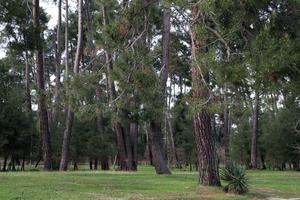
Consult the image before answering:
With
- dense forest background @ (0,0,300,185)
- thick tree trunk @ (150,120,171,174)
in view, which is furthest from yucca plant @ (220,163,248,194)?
thick tree trunk @ (150,120,171,174)

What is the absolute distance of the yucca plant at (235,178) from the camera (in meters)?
17.5

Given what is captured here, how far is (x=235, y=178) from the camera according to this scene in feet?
57.5

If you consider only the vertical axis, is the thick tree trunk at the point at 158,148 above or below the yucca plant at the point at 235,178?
above

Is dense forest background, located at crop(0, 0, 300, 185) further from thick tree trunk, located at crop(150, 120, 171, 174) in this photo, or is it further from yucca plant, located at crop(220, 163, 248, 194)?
yucca plant, located at crop(220, 163, 248, 194)

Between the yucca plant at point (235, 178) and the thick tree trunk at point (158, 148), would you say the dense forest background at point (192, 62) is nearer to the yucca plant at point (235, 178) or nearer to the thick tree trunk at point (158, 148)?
the thick tree trunk at point (158, 148)

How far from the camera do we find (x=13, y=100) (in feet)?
134

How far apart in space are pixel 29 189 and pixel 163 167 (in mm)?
14043

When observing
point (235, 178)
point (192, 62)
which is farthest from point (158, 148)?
point (192, 62)

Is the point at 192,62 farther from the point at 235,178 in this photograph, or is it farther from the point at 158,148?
the point at 158,148

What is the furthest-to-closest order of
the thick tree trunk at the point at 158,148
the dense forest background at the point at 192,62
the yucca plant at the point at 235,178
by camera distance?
the thick tree trunk at the point at 158,148, the yucca plant at the point at 235,178, the dense forest background at the point at 192,62

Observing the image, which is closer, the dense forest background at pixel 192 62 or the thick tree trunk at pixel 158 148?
the dense forest background at pixel 192 62

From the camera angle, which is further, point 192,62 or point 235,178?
point 235,178

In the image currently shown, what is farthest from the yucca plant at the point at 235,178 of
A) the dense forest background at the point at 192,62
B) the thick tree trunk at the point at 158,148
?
the thick tree trunk at the point at 158,148

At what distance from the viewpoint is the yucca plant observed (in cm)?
1747
